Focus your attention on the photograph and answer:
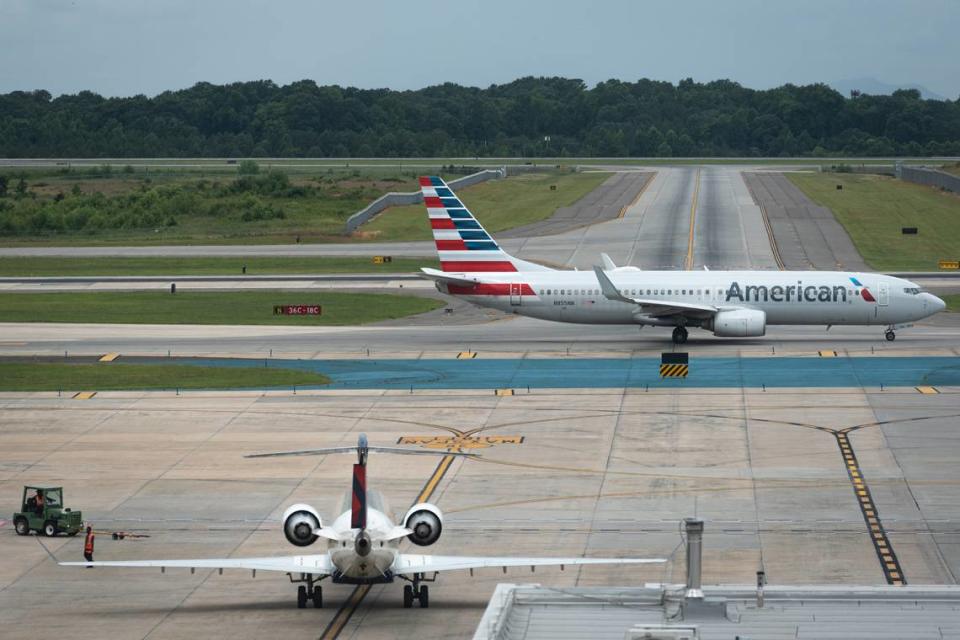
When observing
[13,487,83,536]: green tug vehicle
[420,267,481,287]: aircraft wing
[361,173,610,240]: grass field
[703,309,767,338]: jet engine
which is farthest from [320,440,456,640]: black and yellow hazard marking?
[361,173,610,240]: grass field

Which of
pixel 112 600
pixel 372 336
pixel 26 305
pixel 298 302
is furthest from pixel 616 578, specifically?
pixel 26 305

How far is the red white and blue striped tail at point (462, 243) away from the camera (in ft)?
272

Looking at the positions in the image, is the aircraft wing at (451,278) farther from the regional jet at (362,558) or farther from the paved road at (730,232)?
the regional jet at (362,558)

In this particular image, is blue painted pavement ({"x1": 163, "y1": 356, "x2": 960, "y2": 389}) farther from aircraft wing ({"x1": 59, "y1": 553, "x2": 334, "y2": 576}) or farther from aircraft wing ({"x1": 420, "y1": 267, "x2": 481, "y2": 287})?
aircraft wing ({"x1": 59, "y1": 553, "x2": 334, "y2": 576})

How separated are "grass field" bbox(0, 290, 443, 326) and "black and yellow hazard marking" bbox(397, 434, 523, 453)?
33103mm

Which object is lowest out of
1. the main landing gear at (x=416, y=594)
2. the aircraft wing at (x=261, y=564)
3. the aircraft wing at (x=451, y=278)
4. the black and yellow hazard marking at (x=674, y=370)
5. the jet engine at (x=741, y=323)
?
the main landing gear at (x=416, y=594)

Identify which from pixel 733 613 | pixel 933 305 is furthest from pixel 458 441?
pixel 933 305

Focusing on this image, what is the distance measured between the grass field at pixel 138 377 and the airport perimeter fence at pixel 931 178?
113 meters

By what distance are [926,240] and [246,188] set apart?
8680 centimetres

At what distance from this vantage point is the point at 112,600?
39812 mm

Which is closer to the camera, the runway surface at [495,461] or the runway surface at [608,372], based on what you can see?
the runway surface at [495,461]

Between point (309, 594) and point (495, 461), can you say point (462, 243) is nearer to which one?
point (495, 461)

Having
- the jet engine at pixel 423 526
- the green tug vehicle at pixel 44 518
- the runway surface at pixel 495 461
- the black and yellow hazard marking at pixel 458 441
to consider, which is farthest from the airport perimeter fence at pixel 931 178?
the jet engine at pixel 423 526

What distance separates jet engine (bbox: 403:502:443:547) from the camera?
3753 centimetres
